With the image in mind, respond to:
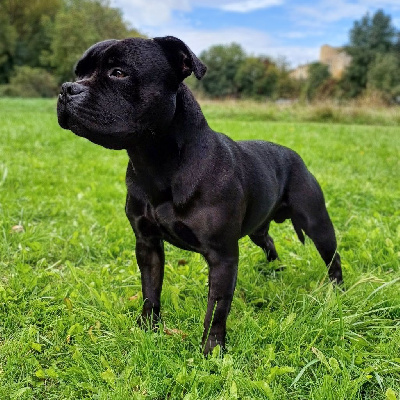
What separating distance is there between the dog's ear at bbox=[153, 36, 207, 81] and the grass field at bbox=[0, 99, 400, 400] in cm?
139

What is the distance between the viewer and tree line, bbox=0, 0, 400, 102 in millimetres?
38866

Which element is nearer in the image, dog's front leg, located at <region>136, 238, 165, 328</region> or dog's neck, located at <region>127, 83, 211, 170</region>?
dog's neck, located at <region>127, 83, 211, 170</region>

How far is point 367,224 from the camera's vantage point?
Result: 4.46 m

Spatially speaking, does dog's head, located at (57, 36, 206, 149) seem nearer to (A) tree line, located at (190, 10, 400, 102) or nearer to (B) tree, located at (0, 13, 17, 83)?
(A) tree line, located at (190, 10, 400, 102)

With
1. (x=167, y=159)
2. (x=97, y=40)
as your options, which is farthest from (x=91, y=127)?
(x=97, y=40)

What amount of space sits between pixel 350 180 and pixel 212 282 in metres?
4.75

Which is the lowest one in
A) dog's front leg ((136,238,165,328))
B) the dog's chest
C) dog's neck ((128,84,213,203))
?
dog's front leg ((136,238,165,328))

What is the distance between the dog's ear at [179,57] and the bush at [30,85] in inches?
1713

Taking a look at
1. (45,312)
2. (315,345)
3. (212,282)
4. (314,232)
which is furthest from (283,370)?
(45,312)

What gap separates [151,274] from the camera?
2676 mm

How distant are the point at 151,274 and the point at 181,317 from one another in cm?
34

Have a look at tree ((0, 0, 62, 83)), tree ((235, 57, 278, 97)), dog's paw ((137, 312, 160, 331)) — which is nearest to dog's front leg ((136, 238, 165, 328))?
→ dog's paw ((137, 312, 160, 331))

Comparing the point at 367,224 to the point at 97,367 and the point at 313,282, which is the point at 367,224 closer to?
the point at 313,282

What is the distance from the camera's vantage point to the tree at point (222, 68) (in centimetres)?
6025
